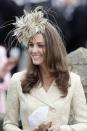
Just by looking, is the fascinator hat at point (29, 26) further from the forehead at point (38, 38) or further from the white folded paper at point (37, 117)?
the white folded paper at point (37, 117)

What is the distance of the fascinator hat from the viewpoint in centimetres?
395

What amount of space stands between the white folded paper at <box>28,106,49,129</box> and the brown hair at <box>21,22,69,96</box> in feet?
0.60

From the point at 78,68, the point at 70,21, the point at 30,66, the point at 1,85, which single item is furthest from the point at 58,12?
the point at 30,66

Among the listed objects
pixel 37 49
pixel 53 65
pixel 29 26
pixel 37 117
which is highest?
pixel 29 26

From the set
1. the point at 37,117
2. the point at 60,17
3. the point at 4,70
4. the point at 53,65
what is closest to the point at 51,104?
the point at 37,117

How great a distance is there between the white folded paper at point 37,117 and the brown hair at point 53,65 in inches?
7.3

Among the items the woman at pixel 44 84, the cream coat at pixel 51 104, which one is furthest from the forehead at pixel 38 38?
the cream coat at pixel 51 104

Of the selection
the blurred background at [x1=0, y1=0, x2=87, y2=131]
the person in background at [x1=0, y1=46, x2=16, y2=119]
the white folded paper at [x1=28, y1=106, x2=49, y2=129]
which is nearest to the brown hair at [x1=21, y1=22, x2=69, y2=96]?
the white folded paper at [x1=28, y1=106, x2=49, y2=129]

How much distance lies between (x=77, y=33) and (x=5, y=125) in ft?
12.6

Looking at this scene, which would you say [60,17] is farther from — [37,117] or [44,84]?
[37,117]

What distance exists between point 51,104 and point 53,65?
275 millimetres

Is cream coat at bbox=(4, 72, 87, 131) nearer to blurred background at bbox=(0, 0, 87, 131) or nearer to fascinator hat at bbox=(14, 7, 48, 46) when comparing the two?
fascinator hat at bbox=(14, 7, 48, 46)

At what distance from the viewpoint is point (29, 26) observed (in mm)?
4016

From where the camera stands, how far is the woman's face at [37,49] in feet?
12.9
